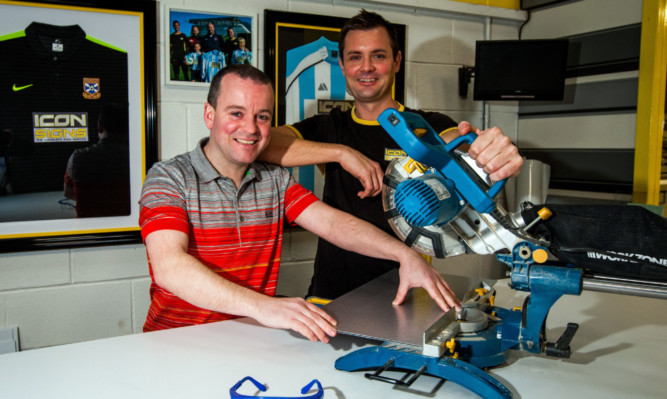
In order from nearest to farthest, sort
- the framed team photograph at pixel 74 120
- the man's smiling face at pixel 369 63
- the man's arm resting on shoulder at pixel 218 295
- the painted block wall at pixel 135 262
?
the man's arm resting on shoulder at pixel 218 295
the man's smiling face at pixel 369 63
the framed team photograph at pixel 74 120
the painted block wall at pixel 135 262

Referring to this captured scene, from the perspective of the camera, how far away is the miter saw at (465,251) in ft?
3.50

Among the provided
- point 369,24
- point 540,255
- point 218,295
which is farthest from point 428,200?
point 369,24

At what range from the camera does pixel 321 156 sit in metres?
1.87

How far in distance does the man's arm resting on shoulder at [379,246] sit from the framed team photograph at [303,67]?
93 centimetres

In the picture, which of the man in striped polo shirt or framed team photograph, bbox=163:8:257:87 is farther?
framed team photograph, bbox=163:8:257:87

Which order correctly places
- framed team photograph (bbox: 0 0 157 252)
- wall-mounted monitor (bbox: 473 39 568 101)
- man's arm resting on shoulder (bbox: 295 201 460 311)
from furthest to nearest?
wall-mounted monitor (bbox: 473 39 568 101) < framed team photograph (bbox: 0 0 157 252) < man's arm resting on shoulder (bbox: 295 201 460 311)

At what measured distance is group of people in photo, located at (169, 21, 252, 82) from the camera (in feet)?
7.86

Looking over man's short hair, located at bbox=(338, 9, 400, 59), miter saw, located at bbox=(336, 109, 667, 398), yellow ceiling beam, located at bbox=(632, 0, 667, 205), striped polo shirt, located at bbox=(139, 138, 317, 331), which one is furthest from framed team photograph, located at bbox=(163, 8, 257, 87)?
yellow ceiling beam, located at bbox=(632, 0, 667, 205)

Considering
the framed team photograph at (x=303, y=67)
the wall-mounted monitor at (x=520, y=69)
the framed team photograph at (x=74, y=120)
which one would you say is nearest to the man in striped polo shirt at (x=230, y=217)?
the framed team photograph at (x=74, y=120)

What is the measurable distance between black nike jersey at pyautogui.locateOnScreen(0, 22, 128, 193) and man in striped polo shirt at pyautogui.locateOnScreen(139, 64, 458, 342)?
0.79m

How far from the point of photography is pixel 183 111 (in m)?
2.45

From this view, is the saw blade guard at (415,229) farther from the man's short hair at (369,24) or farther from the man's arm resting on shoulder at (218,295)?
the man's short hair at (369,24)

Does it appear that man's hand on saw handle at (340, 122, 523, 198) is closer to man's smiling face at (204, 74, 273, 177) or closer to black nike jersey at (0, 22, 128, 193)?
man's smiling face at (204, 74, 273, 177)

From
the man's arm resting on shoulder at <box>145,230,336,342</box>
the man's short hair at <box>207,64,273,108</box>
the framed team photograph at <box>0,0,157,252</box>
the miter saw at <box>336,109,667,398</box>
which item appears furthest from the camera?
the framed team photograph at <box>0,0,157,252</box>
